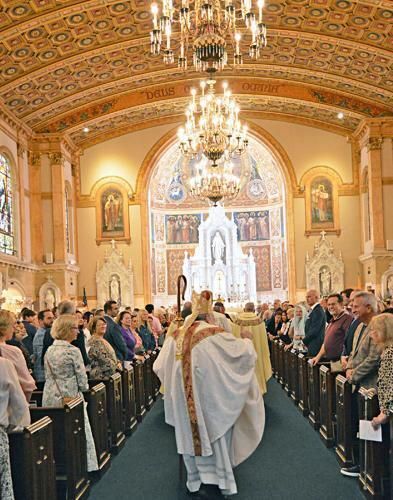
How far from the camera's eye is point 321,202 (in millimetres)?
29281

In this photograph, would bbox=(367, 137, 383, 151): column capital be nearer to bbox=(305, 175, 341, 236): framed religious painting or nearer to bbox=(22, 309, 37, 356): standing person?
bbox=(305, 175, 341, 236): framed religious painting

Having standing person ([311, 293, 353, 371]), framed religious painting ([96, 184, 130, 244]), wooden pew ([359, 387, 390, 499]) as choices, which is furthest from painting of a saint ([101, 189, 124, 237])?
wooden pew ([359, 387, 390, 499])

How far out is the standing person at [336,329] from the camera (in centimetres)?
887

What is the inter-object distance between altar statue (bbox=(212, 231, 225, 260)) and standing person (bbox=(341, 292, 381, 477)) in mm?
24325

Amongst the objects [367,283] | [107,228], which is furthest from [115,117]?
[367,283]

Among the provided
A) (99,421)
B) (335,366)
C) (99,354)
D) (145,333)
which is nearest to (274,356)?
(145,333)

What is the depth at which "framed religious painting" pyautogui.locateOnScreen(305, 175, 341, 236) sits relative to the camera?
95.6ft

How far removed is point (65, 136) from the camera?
1057 inches

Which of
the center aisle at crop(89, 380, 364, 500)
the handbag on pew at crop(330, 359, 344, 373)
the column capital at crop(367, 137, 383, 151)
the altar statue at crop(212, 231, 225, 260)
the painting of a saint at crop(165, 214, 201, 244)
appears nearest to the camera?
the center aisle at crop(89, 380, 364, 500)

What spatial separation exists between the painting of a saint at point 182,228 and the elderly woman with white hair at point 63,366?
2571 cm

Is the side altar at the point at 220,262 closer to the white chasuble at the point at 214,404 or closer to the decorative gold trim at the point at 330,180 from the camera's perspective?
the decorative gold trim at the point at 330,180

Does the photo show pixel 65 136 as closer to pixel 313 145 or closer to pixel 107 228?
pixel 107 228

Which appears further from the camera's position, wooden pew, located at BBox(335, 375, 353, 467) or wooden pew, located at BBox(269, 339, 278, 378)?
wooden pew, located at BBox(269, 339, 278, 378)

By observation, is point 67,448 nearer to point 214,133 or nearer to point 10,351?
point 10,351
